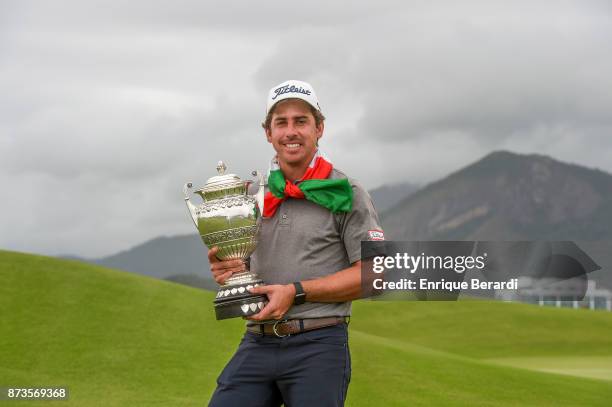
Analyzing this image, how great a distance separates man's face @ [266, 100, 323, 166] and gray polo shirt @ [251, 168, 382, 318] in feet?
0.84

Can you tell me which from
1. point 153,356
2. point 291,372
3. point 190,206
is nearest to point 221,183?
point 190,206

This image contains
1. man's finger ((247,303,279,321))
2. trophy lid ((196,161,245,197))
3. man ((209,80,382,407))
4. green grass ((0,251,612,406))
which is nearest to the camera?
man's finger ((247,303,279,321))

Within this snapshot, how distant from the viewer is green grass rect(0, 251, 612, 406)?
16312mm

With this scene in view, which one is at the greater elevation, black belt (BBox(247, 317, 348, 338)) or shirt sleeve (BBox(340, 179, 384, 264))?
shirt sleeve (BBox(340, 179, 384, 264))

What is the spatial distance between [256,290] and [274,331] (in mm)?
300

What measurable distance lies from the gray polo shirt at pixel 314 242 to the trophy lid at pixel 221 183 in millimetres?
364

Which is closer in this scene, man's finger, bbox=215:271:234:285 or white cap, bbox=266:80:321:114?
white cap, bbox=266:80:321:114

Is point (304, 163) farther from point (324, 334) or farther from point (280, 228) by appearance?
point (324, 334)

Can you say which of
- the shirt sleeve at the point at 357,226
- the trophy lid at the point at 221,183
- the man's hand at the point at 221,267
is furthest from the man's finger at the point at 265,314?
the trophy lid at the point at 221,183

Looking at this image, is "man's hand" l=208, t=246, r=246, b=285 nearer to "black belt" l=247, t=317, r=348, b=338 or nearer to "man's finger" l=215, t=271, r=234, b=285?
"man's finger" l=215, t=271, r=234, b=285

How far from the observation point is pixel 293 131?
482 centimetres

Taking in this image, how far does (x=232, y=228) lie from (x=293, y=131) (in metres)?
0.70

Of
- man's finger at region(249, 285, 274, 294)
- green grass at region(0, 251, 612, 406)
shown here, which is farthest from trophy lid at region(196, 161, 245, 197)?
green grass at region(0, 251, 612, 406)

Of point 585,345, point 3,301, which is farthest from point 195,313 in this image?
point 585,345
